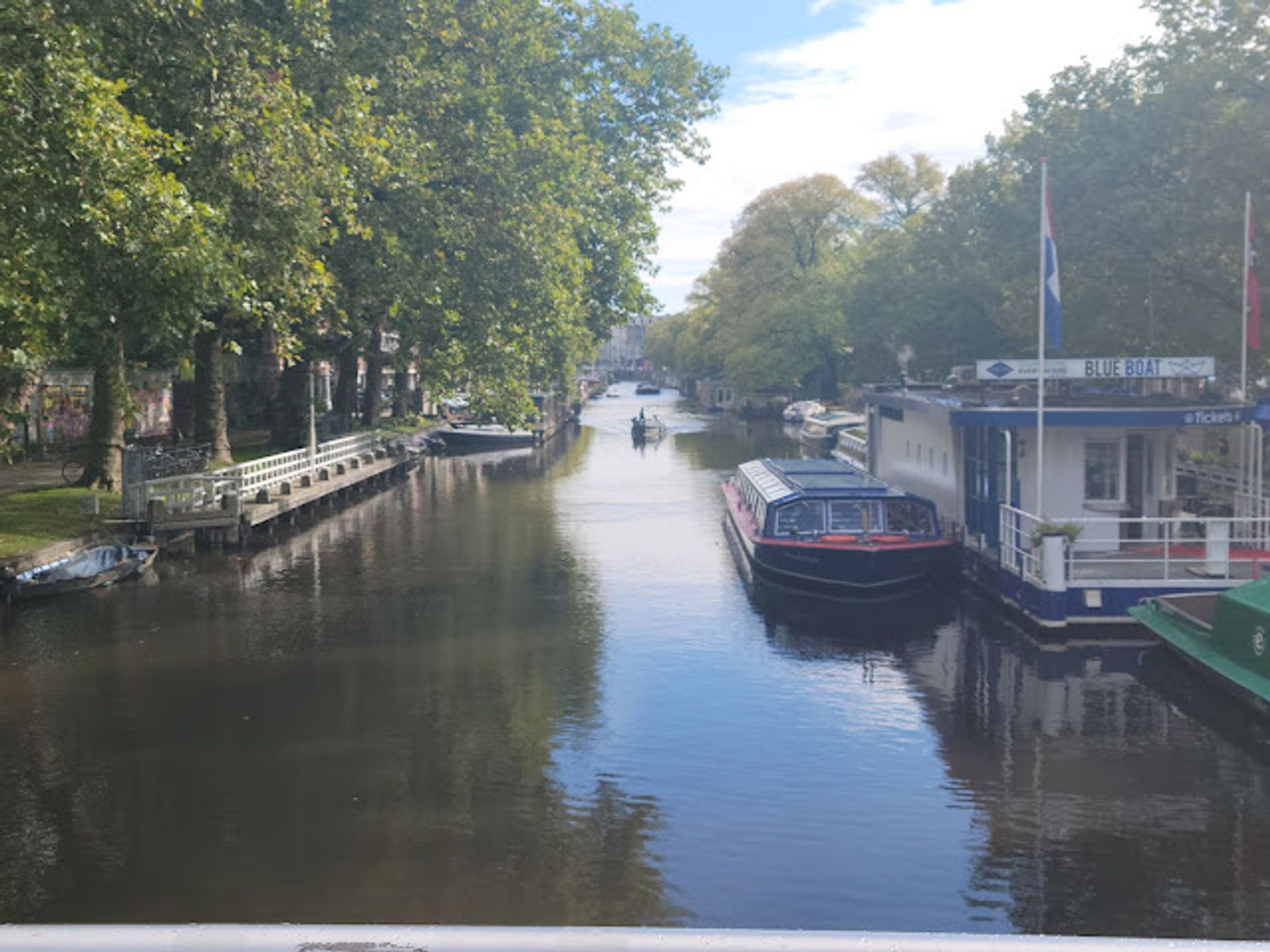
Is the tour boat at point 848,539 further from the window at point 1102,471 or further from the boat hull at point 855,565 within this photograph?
the window at point 1102,471

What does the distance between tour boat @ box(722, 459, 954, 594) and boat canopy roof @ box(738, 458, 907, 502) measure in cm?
5

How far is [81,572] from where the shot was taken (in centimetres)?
2838

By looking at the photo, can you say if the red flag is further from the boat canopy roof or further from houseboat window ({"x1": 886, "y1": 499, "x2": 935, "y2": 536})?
the boat canopy roof

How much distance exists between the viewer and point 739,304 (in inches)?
4648

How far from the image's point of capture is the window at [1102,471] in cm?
2738

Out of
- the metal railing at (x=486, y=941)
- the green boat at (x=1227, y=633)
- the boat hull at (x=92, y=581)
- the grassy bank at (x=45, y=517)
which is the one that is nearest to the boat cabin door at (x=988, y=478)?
the green boat at (x=1227, y=633)

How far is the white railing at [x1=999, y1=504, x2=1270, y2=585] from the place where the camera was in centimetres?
2395

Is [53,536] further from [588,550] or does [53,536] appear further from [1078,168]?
[1078,168]

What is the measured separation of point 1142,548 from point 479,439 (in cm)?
5514

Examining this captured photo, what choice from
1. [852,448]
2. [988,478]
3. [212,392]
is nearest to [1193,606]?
[988,478]

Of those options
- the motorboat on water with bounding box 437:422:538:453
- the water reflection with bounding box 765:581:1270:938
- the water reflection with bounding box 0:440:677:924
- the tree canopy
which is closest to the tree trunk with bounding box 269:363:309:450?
the tree canopy

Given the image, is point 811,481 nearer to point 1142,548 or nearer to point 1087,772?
point 1142,548

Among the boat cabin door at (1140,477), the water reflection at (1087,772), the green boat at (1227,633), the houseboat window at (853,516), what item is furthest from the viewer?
the houseboat window at (853,516)

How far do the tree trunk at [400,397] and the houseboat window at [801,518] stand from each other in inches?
1317
